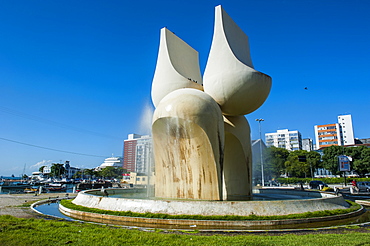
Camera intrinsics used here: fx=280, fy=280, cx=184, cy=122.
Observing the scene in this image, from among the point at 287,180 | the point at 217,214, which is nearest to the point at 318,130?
the point at 287,180

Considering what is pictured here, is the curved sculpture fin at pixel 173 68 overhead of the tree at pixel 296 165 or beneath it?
overhead

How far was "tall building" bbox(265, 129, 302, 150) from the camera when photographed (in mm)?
105312

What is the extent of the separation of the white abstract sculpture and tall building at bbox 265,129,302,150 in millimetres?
94535

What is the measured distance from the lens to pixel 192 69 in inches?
774

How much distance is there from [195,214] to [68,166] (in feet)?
366

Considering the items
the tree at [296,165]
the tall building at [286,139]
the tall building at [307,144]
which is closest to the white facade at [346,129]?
the tall building at [286,139]

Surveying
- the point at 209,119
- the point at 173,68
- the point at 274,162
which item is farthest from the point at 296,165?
the point at 209,119

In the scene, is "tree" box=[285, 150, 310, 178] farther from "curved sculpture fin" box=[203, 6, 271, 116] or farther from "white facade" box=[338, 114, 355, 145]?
"curved sculpture fin" box=[203, 6, 271, 116]

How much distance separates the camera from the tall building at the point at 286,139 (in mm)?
105312

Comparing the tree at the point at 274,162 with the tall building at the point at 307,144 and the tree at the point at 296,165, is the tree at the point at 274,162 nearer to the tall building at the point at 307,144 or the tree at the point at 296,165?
the tree at the point at 296,165

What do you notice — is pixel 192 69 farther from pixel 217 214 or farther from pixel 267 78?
pixel 217 214

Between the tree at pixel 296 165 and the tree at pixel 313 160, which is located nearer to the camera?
the tree at pixel 296 165

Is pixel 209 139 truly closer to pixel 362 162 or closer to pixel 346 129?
pixel 362 162

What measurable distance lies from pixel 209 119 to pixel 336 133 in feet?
312
